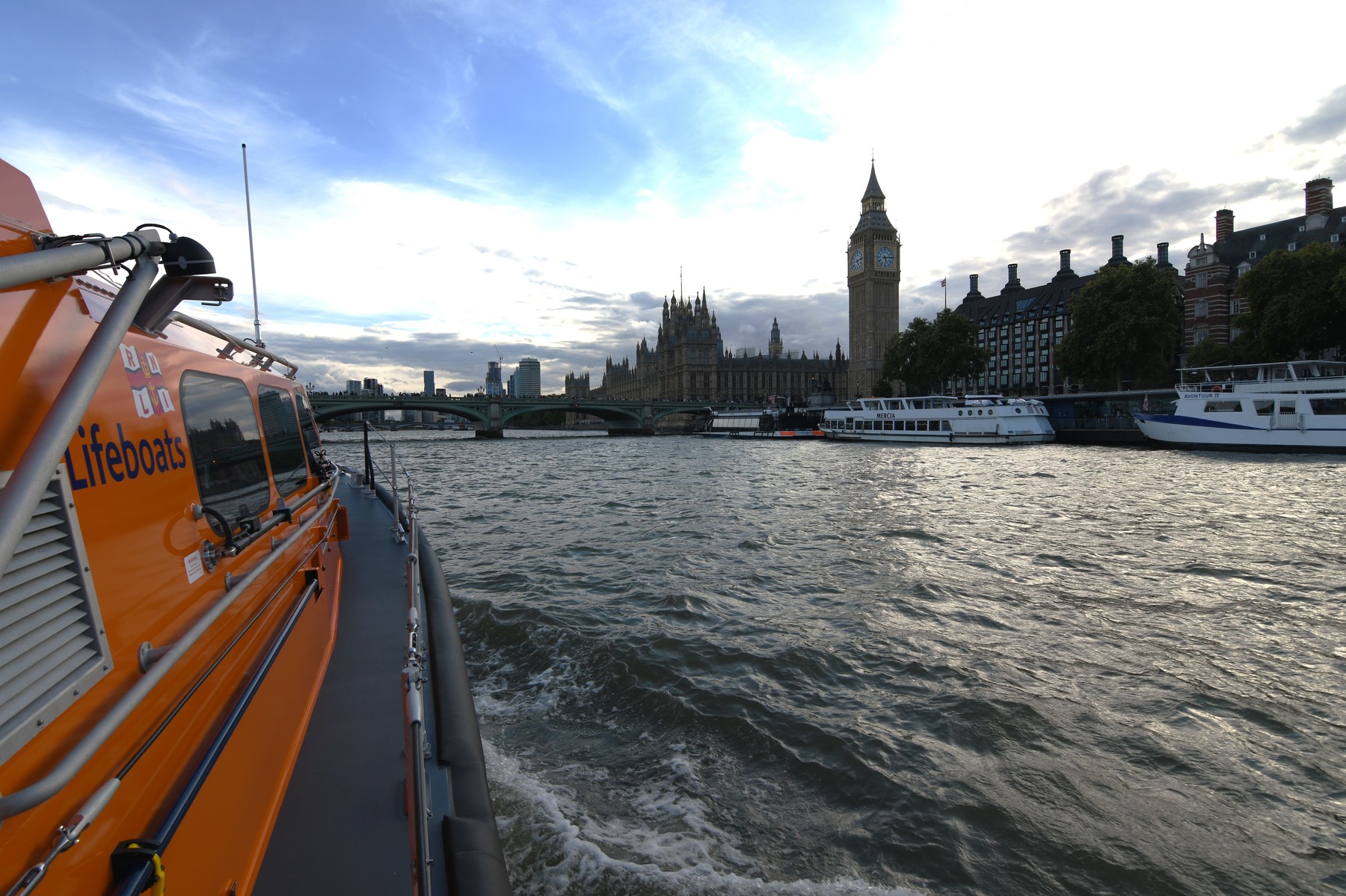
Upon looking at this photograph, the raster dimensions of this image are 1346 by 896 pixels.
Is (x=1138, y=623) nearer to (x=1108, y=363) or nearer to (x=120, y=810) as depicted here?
(x=120, y=810)

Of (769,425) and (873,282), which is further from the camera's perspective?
(873,282)

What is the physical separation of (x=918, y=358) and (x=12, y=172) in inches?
2689

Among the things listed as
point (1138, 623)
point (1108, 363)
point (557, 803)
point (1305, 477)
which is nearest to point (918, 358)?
point (1108, 363)

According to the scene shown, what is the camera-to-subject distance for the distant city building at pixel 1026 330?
8119 cm

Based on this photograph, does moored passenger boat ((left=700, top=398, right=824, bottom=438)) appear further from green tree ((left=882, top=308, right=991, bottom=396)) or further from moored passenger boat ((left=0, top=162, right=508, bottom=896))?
moored passenger boat ((left=0, top=162, right=508, bottom=896))

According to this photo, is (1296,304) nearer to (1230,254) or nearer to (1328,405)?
(1328,405)

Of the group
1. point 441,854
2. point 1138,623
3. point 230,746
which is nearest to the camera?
point 230,746

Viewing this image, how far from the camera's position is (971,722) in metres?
4.86

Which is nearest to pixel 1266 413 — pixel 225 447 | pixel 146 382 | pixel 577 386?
pixel 225 447

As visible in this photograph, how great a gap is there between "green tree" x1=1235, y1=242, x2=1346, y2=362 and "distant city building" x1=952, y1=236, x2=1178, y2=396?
38243 millimetres

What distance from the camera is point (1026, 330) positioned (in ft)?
281

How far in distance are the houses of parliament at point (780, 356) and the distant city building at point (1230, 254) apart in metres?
40.6

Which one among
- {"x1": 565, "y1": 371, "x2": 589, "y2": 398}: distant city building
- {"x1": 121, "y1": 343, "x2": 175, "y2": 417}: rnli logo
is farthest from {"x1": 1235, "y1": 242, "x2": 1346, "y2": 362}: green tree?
{"x1": 565, "y1": 371, "x2": 589, "y2": 398}: distant city building

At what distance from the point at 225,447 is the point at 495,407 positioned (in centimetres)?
6716
